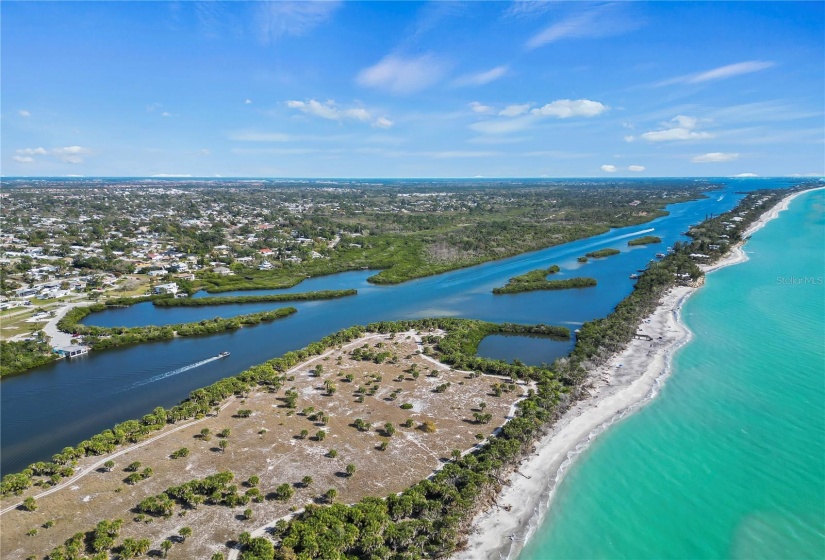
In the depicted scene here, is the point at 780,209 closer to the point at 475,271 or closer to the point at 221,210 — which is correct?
the point at 475,271

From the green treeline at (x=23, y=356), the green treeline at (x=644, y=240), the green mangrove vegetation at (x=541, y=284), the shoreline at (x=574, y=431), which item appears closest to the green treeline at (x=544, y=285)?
the green mangrove vegetation at (x=541, y=284)

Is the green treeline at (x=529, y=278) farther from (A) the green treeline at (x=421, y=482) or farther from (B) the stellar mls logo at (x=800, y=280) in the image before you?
(B) the stellar mls logo at (x=800, y=280)

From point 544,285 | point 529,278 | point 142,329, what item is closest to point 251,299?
point 142,329

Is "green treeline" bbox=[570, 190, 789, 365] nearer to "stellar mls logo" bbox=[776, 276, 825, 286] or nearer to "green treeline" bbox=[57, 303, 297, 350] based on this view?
"stellar mls logo" bbox=[776, 276, 825, 286]

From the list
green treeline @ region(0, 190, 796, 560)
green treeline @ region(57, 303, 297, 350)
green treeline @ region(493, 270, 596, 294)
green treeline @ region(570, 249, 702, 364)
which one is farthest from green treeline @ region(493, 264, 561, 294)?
green treeline @ region(57, 303, 297, 350)

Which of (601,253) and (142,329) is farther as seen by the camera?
(601,253)

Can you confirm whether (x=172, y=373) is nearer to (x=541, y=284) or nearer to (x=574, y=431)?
(x=574, y=431)

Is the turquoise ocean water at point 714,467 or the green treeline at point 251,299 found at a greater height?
the green treeline at point 251,299
